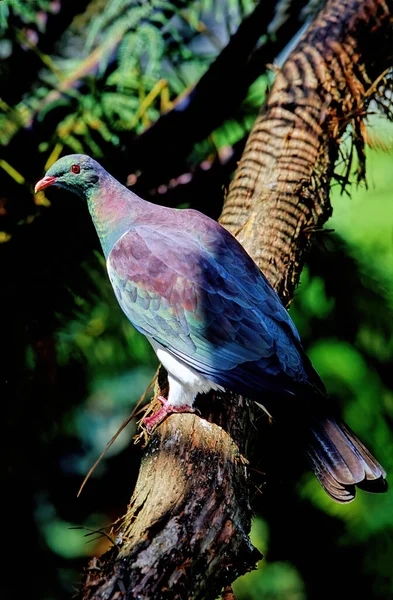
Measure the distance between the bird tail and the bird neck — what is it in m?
0.99

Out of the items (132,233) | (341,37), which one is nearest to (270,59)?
(341,37)

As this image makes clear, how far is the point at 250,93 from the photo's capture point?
136 inches

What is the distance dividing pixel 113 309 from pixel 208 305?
1.42 metres

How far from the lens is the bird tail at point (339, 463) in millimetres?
1742

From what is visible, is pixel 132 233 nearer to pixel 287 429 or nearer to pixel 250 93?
pixel 287 429

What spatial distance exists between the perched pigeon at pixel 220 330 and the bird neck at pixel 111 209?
125 millimetres

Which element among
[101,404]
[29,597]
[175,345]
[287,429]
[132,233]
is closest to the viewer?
[287,429]

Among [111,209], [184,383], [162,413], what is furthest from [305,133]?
[162,413]

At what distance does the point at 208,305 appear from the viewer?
196 cm

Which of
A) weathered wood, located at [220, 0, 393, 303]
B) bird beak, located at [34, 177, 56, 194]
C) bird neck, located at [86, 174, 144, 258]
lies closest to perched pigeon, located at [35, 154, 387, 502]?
bird neck, located at [86, 174, 144, 258]

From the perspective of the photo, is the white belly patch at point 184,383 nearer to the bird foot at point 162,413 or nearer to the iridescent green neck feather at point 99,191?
the bird foot at point 162,413

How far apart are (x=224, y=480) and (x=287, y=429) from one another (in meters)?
0.35

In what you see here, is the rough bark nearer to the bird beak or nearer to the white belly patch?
the white belly patch

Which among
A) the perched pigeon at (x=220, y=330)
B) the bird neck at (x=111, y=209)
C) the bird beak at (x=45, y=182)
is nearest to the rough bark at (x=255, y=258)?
the perched pigeon at (x=220, y=330)
